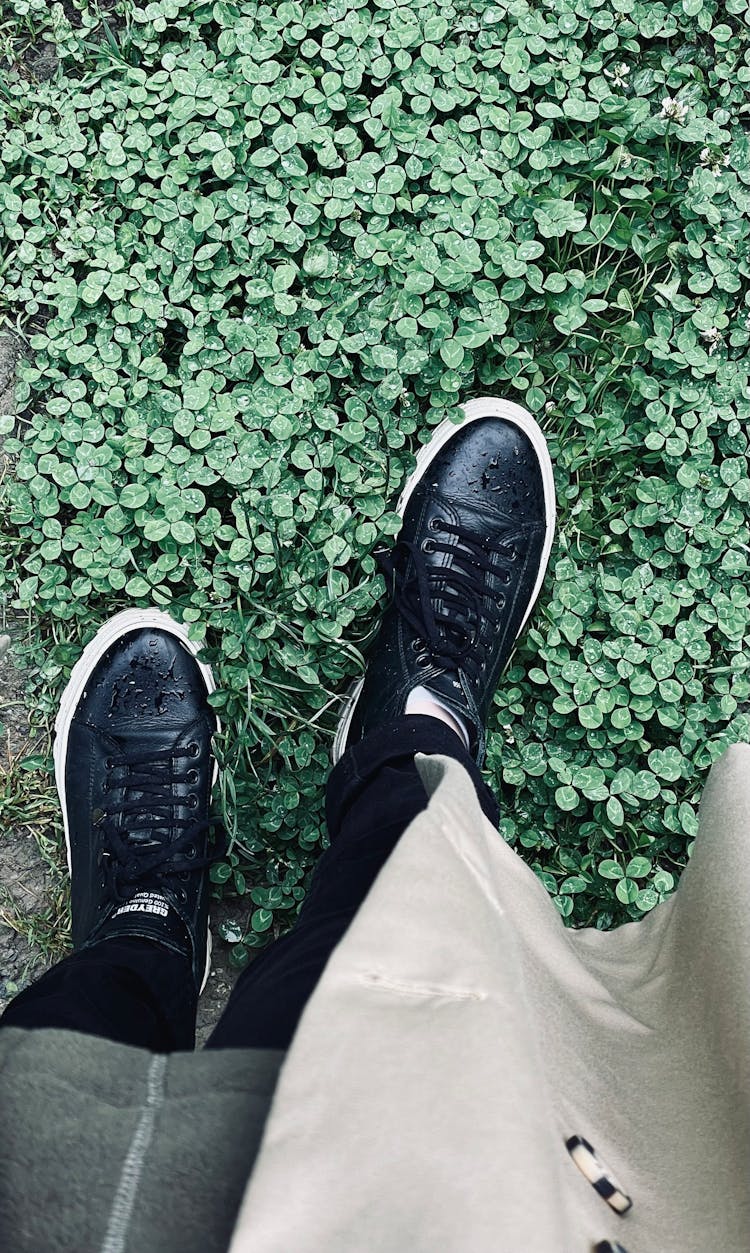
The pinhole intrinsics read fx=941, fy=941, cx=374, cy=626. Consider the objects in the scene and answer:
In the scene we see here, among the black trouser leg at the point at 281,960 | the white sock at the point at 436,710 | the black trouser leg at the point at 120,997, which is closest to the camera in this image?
the black trouser leg at the point at 281,960

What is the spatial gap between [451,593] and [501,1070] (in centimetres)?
139

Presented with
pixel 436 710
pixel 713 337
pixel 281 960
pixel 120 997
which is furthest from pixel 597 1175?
pixel 713 337

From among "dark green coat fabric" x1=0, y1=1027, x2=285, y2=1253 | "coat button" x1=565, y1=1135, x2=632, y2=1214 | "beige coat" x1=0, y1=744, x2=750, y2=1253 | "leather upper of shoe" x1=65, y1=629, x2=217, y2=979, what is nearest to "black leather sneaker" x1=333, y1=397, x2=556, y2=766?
"leather upper of shoe" x1=65, y1=629, x2=217, y2=979

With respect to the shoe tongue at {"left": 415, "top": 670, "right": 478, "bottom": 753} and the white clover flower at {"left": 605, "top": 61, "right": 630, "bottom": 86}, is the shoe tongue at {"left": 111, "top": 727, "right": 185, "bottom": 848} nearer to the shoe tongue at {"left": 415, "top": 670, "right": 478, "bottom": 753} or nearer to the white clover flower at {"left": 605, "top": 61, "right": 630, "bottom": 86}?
the shoe tongue at {"left": 415, "top": 670, "right": 478, "bottom": 753}

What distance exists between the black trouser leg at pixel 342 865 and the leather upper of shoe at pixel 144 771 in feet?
1.60

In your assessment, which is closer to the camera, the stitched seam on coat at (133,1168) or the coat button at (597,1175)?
the stitched seam on coat at (133,1168)

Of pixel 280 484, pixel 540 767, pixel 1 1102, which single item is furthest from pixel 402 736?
pixel 1 1102

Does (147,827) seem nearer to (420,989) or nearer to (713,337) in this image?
(420,989)

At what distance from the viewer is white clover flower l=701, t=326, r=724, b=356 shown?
2.22m

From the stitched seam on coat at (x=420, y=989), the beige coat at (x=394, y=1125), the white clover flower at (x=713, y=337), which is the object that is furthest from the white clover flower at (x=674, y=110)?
the stitched seam on coat at (x=420, y=989)

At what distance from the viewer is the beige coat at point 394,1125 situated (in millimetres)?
895

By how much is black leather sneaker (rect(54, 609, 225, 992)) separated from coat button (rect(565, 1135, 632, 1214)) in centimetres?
117

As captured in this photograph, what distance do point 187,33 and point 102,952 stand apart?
6.85ft

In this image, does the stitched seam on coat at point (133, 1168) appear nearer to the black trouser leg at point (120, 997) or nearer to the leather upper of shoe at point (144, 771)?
the black trouser leg at point (120, 997)
